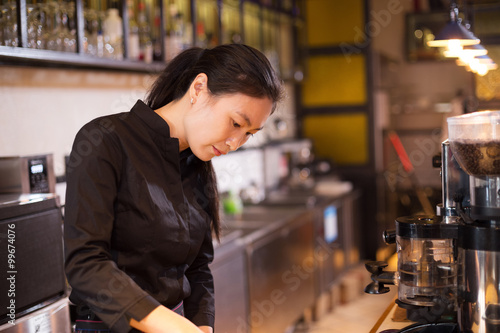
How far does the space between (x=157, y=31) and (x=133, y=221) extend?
2607mm

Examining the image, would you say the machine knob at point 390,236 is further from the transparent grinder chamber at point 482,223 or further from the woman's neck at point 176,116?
the woman's neck at point 176,116

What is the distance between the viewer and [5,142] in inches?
104

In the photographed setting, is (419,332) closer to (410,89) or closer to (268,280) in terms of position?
(268,280)

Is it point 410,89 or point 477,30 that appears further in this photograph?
point 410,89

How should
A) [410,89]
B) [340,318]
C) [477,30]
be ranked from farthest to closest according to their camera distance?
[410,89] < [477,30] < [340,318]

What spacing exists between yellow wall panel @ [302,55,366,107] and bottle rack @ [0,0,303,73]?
364 mm

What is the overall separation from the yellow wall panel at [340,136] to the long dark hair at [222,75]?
5.00 m

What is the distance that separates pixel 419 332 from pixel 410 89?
250 inches

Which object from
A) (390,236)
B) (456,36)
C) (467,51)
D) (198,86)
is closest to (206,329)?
(390,236)

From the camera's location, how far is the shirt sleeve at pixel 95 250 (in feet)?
4.08

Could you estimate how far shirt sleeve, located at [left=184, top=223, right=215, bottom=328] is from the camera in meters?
1.72

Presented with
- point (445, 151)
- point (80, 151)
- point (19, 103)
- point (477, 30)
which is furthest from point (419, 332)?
point (477, 30)

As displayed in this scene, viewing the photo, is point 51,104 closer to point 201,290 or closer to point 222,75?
point 201,290

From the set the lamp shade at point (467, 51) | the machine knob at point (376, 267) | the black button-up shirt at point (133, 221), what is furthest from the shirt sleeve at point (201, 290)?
the lamp shade at point (467, 51)
